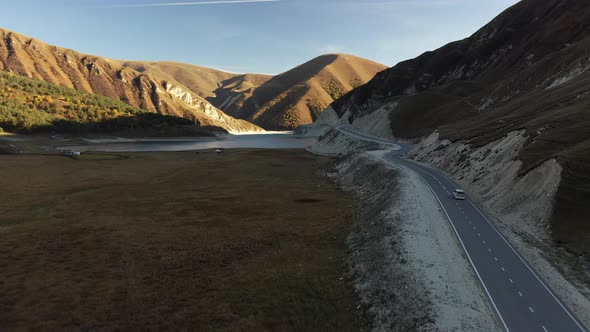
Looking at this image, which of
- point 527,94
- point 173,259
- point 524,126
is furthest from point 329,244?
point 527,94

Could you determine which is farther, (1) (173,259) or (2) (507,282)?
(1) (173,259)

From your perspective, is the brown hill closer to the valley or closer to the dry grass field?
the valley

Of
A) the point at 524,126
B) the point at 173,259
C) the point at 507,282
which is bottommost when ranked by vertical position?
the point at 173,259

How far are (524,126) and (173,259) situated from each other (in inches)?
2020

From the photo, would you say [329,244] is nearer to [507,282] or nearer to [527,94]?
[507,282]

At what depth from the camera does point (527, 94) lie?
3354 inches

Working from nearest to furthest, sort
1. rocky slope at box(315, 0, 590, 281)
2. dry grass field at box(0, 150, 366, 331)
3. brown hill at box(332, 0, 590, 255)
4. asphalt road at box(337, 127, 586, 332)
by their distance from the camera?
asphalt road at box(337, 127, 586, 332), dry grass field at box(0, 150, 366, 331), rocky slope at box(315, 0, 590, 281), brown hill at box(332, 0, 590, 255)

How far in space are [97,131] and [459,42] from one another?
224 m

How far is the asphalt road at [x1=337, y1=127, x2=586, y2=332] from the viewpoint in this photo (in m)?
17.6

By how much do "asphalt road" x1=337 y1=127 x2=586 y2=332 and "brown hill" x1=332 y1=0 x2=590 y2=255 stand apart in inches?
214

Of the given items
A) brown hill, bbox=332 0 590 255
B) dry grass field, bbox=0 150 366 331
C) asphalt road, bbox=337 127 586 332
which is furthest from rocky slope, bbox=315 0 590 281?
dry grass field, bbox=0 150 366 331

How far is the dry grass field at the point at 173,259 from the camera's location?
1967 cm

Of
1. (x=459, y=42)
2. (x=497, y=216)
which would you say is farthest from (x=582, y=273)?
(x=459, y=42)

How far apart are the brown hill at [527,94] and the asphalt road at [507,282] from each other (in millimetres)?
5424
